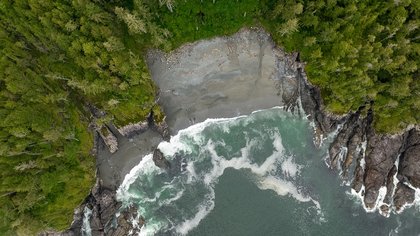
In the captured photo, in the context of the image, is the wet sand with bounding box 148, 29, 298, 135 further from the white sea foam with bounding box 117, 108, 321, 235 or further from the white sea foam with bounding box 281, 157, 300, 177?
the white sea foam with bounding box 281, 157, 300, 177

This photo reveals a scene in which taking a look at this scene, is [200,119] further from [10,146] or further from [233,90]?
[10,146]

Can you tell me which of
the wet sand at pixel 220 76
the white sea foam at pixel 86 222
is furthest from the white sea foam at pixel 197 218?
the white sea foam at pixel 86 222

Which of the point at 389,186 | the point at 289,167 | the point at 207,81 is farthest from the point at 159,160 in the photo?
the point at 389,186

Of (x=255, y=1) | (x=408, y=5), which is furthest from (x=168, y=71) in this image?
(x=408, y=5)

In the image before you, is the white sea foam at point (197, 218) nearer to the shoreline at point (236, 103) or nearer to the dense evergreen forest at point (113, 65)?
the shoreline at point (236, 103)

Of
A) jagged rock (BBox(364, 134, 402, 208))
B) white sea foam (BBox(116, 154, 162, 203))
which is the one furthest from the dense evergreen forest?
white sea foam (BBox(116, 154, 162, 203))
